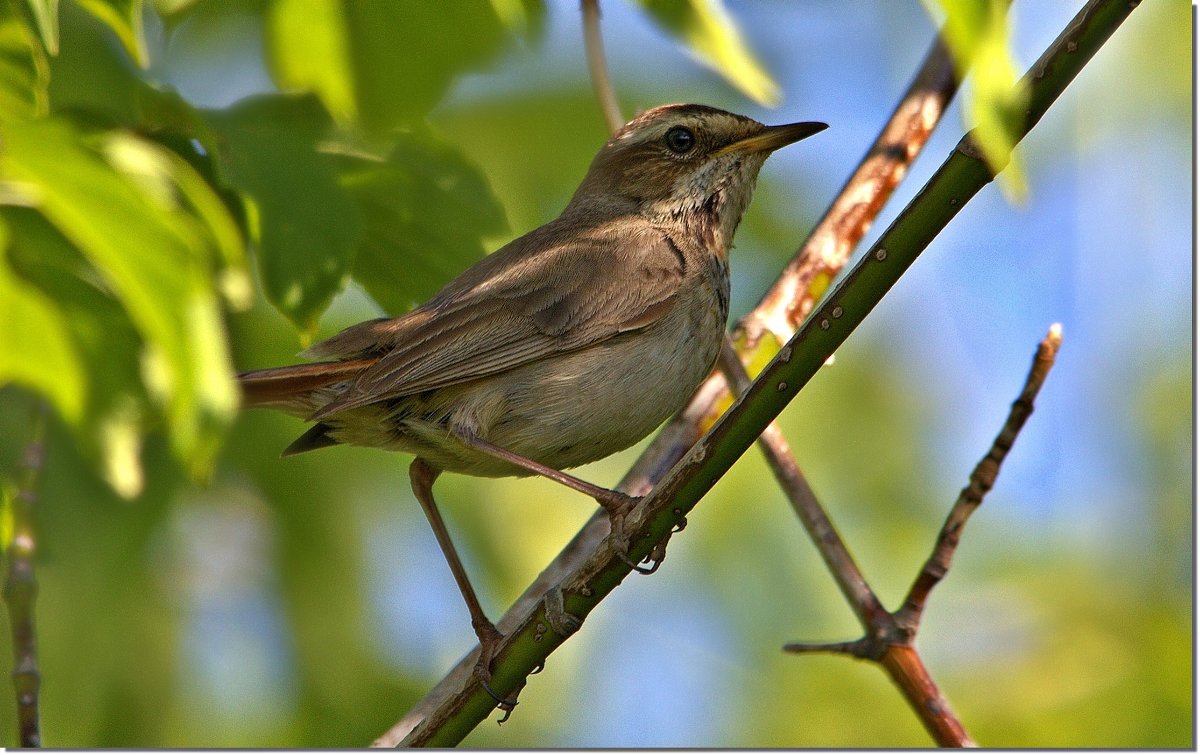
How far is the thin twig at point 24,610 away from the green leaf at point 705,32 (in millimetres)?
2001

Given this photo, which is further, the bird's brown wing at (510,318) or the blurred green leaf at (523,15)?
the bird's brown wing at (510,318)

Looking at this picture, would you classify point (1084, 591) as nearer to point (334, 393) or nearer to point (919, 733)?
point (919, 733)

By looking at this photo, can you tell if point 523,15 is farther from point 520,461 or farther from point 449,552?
point 449,552

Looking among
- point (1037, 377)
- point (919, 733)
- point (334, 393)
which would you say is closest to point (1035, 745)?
point (919, 733)

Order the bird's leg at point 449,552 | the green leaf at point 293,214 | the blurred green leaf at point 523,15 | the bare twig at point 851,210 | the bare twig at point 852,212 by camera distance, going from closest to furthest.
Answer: the green leaf at point 293,214
the blurred green leaf at point 523,15
the bird's leg at point 449,552
the bare twig at point 851,210
the bare twig at point 852,212

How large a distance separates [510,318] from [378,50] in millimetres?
948

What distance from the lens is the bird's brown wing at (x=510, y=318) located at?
141 inches

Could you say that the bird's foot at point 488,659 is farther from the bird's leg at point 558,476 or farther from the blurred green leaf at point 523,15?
the blurred green leaf at point 523,15

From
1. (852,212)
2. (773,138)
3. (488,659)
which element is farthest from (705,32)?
(488,659)

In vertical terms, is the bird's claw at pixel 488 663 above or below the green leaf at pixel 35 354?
below

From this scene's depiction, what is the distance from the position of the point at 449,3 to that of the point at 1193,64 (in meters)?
2.18

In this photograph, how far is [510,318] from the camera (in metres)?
3.75

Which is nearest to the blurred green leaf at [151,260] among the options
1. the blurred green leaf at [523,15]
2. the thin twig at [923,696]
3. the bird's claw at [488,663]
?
the blurred green leaf at [523,15]

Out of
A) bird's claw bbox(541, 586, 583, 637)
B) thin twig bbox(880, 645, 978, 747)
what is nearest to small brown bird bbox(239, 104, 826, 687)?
bird's claw bbox(541, 586, 583, 637)
